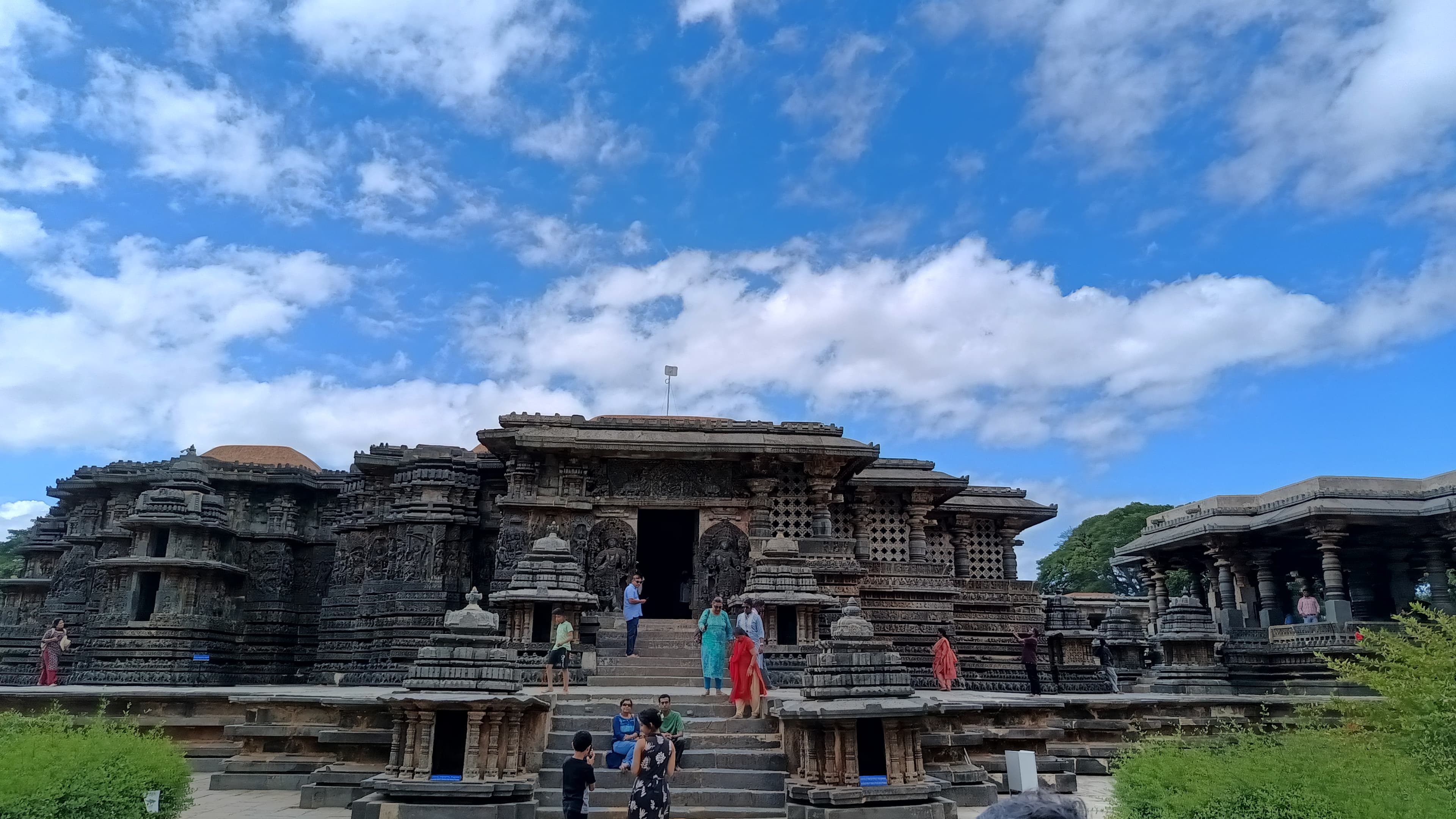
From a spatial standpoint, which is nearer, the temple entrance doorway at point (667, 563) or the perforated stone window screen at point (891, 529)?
the temple entrance doorway at point (667, 563)

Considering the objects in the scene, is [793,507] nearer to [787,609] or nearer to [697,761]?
[787,609]

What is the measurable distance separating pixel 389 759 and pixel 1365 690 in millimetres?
19301

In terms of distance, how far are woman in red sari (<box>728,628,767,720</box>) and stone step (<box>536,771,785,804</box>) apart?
142 centimetres

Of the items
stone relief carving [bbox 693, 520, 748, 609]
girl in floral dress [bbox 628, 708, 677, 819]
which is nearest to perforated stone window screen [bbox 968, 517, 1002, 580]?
stone relief carving [bbox 693, 520, 748, 609]

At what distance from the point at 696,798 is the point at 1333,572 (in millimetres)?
20581

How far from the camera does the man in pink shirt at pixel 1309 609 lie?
77.0 ft

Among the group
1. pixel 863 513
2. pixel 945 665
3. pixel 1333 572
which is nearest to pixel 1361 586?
pixel 1333 572

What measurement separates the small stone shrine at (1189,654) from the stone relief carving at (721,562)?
9.21 metres

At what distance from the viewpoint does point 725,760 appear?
969 cm

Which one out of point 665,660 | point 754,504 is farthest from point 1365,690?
point 665,660

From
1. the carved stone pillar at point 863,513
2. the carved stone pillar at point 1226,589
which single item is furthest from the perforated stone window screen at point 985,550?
the carved stone pillar at point 1226,589

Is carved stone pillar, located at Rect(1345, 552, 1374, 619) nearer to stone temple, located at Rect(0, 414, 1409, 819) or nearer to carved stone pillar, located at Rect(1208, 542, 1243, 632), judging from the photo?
stone temple, located at Rect(0, 414, 1409, 819)

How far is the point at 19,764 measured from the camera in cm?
605

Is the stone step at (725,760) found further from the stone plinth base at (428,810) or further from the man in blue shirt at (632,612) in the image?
the man in blue shirt at (632,612)
